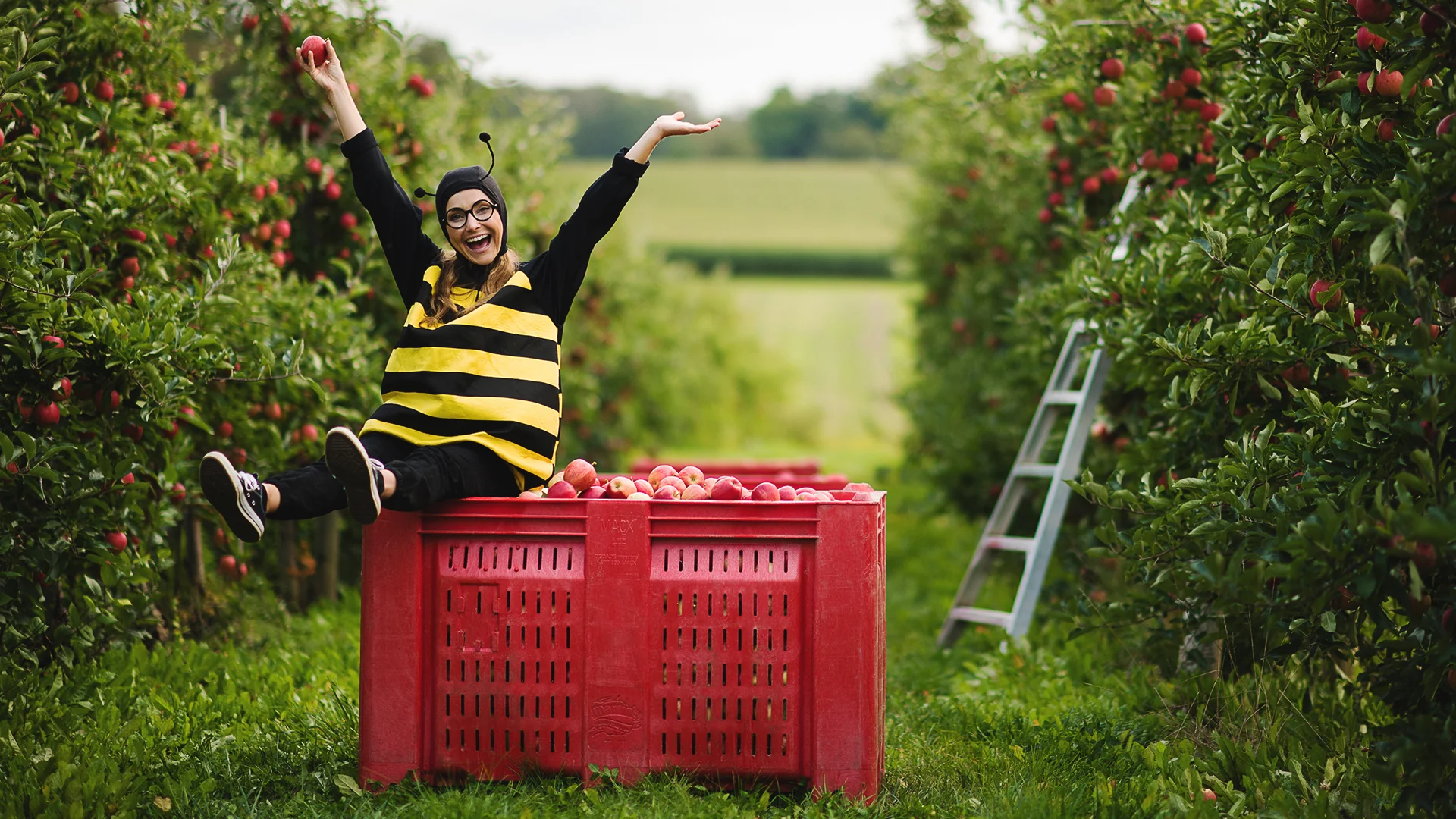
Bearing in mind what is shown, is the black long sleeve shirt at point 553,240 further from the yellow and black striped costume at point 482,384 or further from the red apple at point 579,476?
the red apple at point 579,476

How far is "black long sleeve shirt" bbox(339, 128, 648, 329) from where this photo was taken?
3.43 m

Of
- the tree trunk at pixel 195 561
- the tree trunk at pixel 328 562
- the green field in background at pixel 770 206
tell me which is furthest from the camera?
the green field in background at pixel 770 206

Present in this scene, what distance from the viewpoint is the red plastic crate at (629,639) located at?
3045 millimetres

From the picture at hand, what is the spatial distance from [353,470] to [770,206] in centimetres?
4273

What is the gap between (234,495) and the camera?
2863 mm

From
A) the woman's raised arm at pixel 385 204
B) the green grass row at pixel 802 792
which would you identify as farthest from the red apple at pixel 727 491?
the woman's raised arm at pixel 385 204

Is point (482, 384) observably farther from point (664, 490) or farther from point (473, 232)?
point (664, 490)

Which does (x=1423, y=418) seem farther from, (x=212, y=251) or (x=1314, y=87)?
(x=212, y=251)

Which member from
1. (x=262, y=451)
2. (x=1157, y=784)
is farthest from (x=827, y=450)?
(x=1157, y=784)

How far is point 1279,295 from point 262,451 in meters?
3.61

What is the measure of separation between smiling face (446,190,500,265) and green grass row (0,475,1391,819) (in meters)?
1.41

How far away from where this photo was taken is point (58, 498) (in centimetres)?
352

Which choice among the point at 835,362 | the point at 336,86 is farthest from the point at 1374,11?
the point at 835,362

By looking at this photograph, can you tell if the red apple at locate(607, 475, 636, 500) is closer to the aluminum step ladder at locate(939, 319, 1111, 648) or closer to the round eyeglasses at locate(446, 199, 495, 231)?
the round eyeglasses at locate(446, 199, 495, 231)
